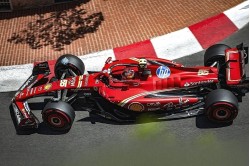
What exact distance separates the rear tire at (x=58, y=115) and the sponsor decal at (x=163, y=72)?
212 cm

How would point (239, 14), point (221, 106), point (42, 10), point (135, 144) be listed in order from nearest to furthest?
1. point (221, 106)
2. point (135, 144)
3. point (239, 14)
4. point (42, 10)

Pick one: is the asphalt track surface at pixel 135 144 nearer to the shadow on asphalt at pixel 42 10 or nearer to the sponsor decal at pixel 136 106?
the sponsor decal at pixel 136 106

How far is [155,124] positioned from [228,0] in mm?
5754

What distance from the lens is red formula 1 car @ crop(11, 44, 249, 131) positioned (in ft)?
29.0

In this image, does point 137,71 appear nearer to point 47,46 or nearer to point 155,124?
point 155,124

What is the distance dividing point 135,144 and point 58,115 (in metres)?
1.81

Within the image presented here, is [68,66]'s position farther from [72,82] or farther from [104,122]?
[104,122]

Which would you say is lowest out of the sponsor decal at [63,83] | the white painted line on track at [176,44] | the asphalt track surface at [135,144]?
the asphalt track surface at [135,144]

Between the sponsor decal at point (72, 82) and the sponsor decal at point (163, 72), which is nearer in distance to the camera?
the sponsor decal at point (163, 72)

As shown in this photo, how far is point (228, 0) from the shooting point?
12.9 meters

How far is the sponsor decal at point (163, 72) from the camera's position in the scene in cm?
913

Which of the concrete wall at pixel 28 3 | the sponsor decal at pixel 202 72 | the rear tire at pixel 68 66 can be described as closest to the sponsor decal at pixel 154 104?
the sponsor decal at pixel 202 72

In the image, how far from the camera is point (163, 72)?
30.1 ft

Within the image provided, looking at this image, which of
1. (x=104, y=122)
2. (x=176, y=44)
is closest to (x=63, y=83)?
(x=104, y=122)
